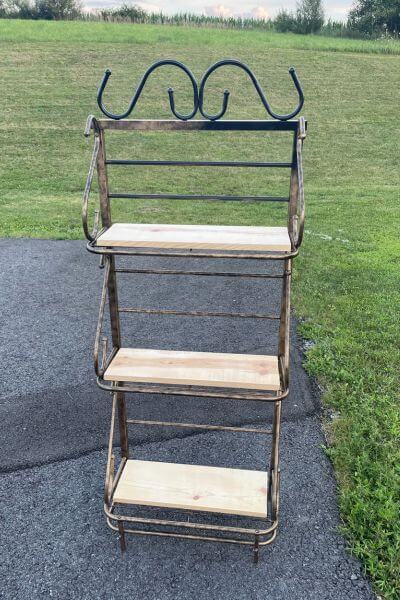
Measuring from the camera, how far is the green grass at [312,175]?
12.6ft

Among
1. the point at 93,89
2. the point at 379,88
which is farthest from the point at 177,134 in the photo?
the point at 379,88

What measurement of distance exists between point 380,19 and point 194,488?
2371 inches

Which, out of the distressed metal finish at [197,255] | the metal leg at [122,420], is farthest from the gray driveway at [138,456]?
the metal leg at [122,420]

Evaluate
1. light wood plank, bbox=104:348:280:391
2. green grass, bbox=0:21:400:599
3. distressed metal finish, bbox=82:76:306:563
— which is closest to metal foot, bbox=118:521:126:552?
distressed metal finish, bbox=82:76:306:563

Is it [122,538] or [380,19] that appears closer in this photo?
[122,538]

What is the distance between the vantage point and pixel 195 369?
287 cm

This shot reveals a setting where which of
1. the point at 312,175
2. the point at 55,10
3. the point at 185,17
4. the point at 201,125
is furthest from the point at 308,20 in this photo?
the point at 201,125

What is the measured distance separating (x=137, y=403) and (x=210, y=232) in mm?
2129

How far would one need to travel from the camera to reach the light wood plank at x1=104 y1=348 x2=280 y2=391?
2750mm

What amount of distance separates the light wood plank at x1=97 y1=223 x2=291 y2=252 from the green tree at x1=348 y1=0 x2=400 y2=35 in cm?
5512

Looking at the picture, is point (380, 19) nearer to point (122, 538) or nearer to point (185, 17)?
point (185, 17)

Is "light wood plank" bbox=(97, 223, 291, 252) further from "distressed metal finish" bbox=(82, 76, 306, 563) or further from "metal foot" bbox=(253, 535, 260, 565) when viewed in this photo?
"metal foot" bbox=(253, 535, 260, 565)

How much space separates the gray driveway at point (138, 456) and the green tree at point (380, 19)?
53.4 metres

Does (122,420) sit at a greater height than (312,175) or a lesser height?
greater
